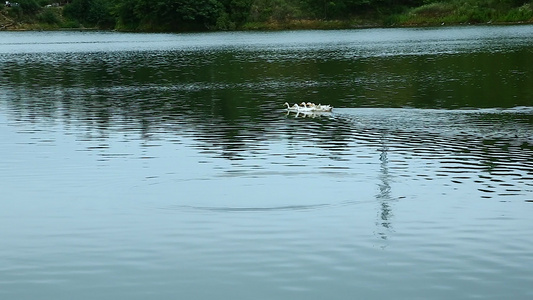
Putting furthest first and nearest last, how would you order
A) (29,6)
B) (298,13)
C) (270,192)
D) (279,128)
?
(29,6)
(298,13)
(279,128)
(270,192)

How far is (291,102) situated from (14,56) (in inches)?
2107

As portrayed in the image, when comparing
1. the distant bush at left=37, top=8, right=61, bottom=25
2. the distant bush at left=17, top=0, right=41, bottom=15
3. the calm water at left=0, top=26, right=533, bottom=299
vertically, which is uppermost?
the distant bush at left=17, top=0, right=41, bottom=15

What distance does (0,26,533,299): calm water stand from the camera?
17547 millimetres

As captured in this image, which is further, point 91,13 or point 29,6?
point 91,13

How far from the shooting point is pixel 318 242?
1972 centimetres

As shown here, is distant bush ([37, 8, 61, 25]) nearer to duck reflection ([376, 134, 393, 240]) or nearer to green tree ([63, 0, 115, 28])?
green tree ([63, 0, 115, 28])

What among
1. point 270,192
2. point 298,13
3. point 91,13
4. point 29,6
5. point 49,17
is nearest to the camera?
point 270,192

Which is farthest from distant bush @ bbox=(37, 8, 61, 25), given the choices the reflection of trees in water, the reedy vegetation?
the reflection of trees in water

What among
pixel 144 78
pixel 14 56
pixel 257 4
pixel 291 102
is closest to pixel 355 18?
pixel 257 4

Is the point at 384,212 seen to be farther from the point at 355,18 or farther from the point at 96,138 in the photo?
the point at 355,18

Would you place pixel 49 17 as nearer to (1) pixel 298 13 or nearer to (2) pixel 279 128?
(1) pixel 298 13

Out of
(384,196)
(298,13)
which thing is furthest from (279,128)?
(298,13)

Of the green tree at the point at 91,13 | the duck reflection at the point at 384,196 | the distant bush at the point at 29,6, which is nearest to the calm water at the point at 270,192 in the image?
the duck reflection at the point at 384,196

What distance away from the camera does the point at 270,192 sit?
80.4 feet
